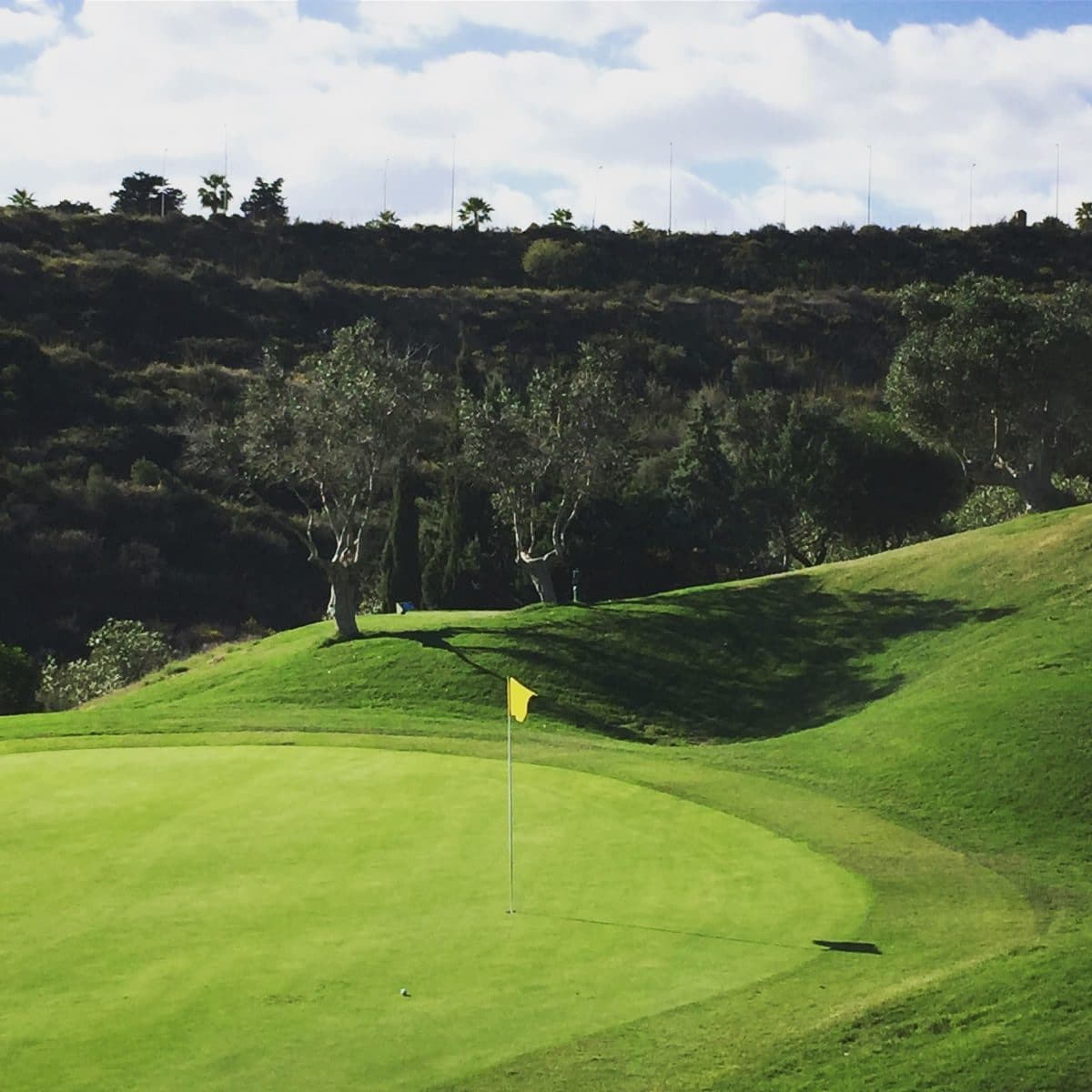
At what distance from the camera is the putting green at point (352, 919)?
1106cm

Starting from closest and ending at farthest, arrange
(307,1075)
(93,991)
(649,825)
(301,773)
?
(307,1075)
(93,991)
(649,825)
(301,773)

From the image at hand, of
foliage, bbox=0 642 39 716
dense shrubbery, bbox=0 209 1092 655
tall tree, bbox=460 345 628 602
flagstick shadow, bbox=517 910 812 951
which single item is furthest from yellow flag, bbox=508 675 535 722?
dense shrubbery, bbox=0 209 1092 655

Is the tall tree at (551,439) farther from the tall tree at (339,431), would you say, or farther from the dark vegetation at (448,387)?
the tall tree at (339,431)

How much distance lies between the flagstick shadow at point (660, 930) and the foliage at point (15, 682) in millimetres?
26787

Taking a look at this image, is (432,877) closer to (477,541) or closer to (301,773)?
(301,773)

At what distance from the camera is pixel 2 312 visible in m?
90.9

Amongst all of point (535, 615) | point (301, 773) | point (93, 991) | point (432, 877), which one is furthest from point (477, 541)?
point (93, 991)

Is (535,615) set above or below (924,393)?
below

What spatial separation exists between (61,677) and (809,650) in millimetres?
25478

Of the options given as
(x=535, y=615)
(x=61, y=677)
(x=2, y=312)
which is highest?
(x=2, y=312)

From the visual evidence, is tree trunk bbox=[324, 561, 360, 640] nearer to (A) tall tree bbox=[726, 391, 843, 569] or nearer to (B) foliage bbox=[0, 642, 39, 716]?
(B) foliage bbox=[0, 642, 39, 716]

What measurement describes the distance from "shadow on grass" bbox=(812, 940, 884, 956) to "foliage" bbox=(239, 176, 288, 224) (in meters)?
109

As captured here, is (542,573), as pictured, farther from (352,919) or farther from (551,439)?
(352,919)

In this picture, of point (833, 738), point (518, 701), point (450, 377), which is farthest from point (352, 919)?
point (450, 377)
